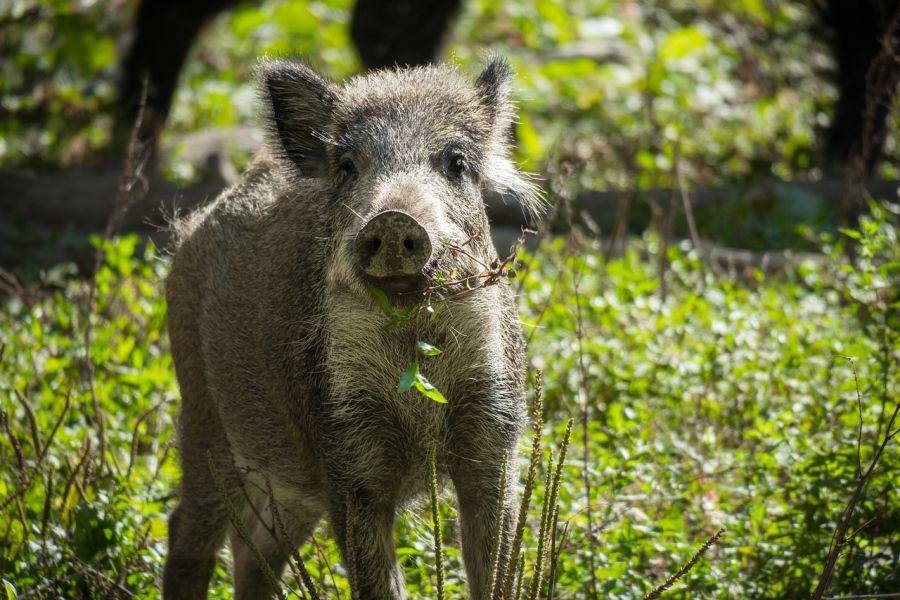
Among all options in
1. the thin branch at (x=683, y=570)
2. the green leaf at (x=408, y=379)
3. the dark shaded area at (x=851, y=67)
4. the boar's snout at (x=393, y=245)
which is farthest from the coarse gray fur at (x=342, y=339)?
the dark shaded area at (x=851, y=67)

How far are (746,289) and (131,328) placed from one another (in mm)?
3533

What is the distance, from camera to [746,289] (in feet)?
23.5

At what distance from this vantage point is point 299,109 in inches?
169

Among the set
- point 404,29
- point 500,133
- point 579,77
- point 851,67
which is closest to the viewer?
point 500,133

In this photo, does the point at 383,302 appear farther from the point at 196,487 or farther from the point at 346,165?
the point at 196,487

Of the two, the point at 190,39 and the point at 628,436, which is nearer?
the point at 628,436

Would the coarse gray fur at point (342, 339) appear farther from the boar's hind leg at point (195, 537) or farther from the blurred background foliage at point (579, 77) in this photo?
the blurred background foliage at point (579, 77)

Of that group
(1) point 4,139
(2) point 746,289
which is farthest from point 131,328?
(1) point 4,139

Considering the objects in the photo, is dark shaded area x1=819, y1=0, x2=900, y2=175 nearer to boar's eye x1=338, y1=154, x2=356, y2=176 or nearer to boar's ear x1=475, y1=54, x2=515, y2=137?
boar's ear x1=475, y1=54, x2=515, y2=137

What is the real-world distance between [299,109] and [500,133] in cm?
73

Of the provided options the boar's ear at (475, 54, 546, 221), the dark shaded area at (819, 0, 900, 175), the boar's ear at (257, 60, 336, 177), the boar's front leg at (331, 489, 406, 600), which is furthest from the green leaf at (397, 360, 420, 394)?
the dark shaded area at (819, 0, 900, 175)

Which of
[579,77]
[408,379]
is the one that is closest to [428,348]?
[408,379]

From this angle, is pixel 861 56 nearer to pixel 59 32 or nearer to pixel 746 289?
pixel 746 289

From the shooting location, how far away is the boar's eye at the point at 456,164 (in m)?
3.93
